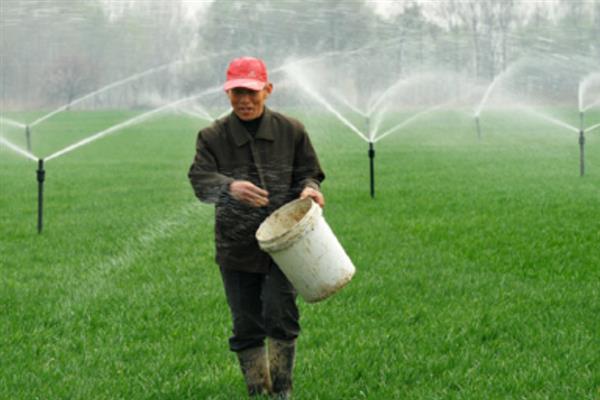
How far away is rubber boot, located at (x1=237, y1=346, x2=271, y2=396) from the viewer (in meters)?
3.91

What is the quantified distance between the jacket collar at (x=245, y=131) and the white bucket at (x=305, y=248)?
1.01 feet

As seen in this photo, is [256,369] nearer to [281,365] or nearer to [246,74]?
[281,365]

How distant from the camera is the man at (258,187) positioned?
12.1 feet

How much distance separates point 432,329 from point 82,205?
23.8 ft

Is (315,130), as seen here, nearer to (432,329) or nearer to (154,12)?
(154,12)

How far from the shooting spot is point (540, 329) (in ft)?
16.5

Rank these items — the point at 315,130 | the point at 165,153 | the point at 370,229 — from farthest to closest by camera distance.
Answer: the point at 315,130
the point at 165,153
the point at 370,229

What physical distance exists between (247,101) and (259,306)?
906 millimetres

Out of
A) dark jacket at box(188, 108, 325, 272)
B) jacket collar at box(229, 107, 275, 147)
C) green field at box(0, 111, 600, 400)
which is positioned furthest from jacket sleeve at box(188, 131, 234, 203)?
green field at box(0, 111, 600, 400)

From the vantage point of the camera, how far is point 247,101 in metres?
3.67

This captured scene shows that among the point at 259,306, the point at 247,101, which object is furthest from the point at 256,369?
the point at 247,101

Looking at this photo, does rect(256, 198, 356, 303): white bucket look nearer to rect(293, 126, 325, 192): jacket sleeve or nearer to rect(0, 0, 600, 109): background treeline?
rect(293, 126, 325, 192): jacket sleeve

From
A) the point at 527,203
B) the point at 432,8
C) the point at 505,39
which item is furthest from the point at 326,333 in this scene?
the point at 505,39

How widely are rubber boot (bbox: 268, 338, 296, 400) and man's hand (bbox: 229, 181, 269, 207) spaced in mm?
720
